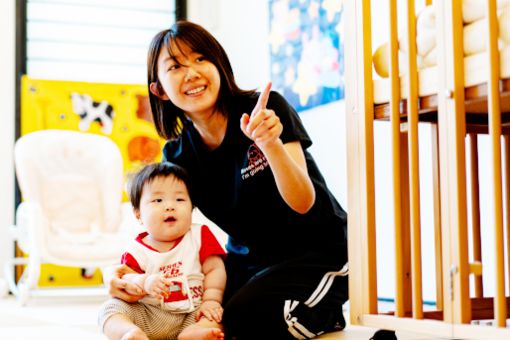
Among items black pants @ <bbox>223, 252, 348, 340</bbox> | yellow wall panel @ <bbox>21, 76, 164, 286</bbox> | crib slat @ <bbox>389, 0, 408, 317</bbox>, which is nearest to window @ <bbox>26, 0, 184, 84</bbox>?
yellow wall panel @ <bbox>21, 76, 164, 286</bbox>

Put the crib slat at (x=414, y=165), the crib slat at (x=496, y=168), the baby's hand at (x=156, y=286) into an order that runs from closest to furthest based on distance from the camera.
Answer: the crib slat at (x=496, y=168) → the crib slat at (x=414, y=165) → the baby's hand at (x=156, y=286)

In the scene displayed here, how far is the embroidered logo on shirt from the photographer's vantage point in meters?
1.67

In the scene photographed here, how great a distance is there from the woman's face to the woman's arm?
0.19 metres

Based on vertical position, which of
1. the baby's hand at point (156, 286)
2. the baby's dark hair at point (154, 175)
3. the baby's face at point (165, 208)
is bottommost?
the baby's hand at point (156, 286)

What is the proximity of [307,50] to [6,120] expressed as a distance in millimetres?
1732

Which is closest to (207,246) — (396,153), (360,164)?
(360,164)

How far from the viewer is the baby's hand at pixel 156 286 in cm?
155

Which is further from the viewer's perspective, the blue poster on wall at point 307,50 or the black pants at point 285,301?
the blue poster on wall at point 307,50

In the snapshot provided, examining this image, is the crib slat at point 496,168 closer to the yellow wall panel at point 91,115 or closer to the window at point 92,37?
the yellow wall panel at point 91,115

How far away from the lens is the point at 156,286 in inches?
61.0

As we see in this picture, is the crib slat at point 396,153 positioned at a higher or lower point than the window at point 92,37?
lower

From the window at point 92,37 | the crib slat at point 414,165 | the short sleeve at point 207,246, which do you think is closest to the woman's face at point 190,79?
the short sleeve at point 207,246

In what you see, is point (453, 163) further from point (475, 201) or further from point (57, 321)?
point (57, 321)

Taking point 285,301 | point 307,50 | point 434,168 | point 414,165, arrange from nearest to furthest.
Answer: point 414,165 < point 434,168 < point 285,301 < point 307,50
